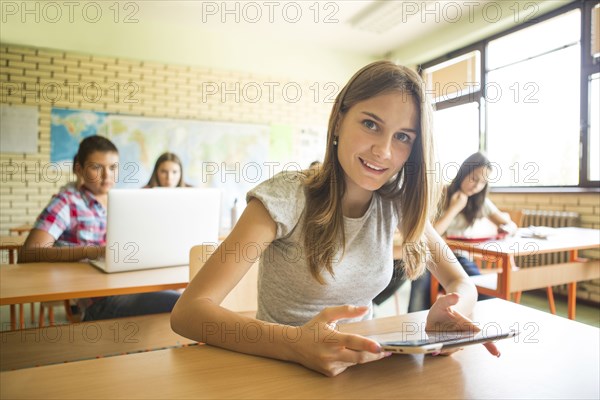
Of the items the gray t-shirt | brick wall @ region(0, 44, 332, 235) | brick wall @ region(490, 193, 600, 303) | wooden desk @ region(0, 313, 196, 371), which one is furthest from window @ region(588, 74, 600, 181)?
wooden desk @ region(0, 313, 196, 371)

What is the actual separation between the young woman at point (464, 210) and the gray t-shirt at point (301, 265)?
1.96 meters

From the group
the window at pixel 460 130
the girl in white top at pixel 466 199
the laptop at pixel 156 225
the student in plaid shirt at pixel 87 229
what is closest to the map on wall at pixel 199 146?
the window at pixel 460 130

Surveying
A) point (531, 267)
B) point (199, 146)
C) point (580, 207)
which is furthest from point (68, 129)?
point (580, 207)

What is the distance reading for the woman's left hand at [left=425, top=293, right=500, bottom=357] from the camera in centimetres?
83

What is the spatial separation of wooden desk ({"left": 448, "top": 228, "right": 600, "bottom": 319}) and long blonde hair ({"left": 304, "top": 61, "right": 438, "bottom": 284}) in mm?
1410

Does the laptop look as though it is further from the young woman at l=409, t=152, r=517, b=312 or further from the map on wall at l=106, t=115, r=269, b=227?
the map on wall at l=106, t=115, r=269, b=227

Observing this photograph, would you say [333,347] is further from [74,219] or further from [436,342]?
[74,219]

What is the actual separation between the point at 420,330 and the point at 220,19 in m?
5.00

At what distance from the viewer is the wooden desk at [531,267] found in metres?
2.39

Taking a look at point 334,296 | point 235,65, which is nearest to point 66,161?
point 235,65

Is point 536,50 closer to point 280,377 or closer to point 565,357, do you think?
point 565,357

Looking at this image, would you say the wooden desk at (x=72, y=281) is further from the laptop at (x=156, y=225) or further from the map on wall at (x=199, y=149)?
the map on wall at (x=199, y=149)

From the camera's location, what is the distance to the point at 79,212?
2.19m

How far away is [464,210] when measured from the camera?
3.20m
